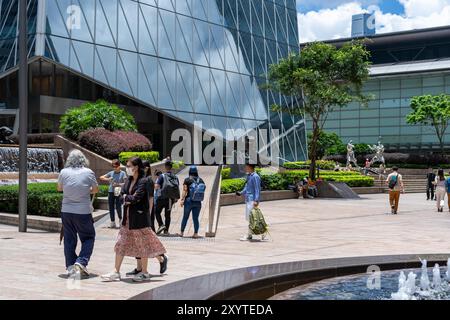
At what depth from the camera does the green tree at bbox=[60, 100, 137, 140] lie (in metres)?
30.1

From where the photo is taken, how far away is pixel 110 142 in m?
28.4

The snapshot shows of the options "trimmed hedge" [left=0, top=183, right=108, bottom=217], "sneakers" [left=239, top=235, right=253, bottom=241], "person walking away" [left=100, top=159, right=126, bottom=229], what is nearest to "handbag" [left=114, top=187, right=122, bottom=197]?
"person walking away" [left=100, top=159, right=126, bottom=229]

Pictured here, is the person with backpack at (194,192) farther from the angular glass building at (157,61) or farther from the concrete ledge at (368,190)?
the concrete ledge at (368,190)

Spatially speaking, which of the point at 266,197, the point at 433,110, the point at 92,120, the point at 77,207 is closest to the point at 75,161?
the point at 77,207

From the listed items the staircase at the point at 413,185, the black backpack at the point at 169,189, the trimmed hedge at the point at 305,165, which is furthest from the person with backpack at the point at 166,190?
the trimmed hedge at the point at 305,165

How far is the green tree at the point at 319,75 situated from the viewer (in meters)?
33.0

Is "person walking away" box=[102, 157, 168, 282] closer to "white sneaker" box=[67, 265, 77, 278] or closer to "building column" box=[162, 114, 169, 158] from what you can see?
"white sneaker" box=[67, 265, 77, 278]

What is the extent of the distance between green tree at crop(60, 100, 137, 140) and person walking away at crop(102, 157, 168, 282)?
71.5 feet

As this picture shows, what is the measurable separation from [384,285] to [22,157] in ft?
33.2

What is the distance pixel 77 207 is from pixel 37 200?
9508mm

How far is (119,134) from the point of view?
29766 millimetres

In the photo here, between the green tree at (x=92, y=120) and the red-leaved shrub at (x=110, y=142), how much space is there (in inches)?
38.1

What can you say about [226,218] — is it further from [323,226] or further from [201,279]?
[201,279]
